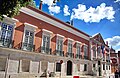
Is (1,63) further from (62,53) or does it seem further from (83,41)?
(83,41)

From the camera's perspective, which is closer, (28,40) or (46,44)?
(28,40)

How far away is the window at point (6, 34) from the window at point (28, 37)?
1994 millimetres

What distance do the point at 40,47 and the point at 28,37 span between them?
246cm

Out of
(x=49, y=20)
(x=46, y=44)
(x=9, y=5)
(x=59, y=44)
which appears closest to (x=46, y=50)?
(x=46, y=44)

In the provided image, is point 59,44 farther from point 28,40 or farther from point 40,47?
point 28,40

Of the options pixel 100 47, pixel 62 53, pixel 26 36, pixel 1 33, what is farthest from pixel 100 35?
pixel 1 33

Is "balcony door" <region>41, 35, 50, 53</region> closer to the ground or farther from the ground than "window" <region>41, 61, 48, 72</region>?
farther from the ground

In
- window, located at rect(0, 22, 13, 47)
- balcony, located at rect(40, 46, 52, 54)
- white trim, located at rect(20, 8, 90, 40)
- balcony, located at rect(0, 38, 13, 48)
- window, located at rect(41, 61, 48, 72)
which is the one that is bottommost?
window, located at rect(41, 61, 48, 72)

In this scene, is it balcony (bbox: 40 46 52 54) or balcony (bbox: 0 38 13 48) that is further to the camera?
balcony (bbox: 40 46 52 54)

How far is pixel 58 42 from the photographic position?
24188 millimetres

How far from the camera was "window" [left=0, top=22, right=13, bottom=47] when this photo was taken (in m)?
16.3

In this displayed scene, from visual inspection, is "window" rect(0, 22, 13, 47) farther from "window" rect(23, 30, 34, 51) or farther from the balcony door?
the balcony door

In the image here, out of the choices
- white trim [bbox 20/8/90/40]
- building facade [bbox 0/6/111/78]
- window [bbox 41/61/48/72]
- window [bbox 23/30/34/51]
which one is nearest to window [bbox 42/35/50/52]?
building facade [bbox 0/6/111/78]

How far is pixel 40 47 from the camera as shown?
20.7m
